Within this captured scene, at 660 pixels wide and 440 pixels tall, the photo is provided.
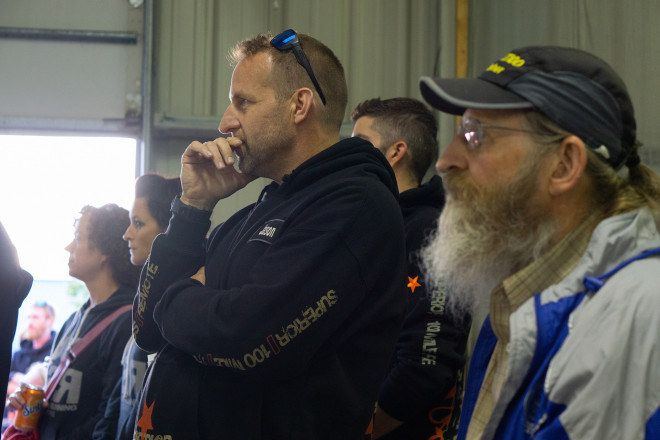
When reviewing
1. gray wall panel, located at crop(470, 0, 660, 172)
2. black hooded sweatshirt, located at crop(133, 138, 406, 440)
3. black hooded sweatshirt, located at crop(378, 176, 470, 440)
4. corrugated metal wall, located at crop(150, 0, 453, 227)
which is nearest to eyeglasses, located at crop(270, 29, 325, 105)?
black hooded sweatshirt, located at crop(133, 138, 406, 440)

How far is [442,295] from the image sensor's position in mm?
2307

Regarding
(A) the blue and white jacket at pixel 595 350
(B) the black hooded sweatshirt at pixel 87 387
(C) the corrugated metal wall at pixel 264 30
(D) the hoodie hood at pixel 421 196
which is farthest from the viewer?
(C) the corrugated metal wall at pixel 264 30

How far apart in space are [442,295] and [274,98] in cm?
88

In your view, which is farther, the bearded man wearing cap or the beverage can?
the beverage can

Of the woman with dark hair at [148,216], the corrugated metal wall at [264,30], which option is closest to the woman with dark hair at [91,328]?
the woman with dark hair at [148,216]

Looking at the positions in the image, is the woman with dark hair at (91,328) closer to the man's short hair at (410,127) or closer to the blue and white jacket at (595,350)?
the man's short hair at (410,127)

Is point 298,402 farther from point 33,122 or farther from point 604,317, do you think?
point 33,122

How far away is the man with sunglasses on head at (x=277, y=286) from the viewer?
1560 mm

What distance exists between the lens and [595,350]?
3.52 feet

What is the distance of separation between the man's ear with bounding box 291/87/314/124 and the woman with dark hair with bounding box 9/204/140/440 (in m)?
1.64

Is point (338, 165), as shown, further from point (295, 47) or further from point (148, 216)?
point (148, 216)

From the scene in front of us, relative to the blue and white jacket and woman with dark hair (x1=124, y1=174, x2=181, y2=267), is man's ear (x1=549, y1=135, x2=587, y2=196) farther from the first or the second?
woman with dark hair (x1=124, y1=174, x2=181, y2=267)

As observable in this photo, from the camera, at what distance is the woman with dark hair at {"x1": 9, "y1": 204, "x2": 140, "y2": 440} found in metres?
2.97

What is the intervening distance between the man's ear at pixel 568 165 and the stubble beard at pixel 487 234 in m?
0.04
